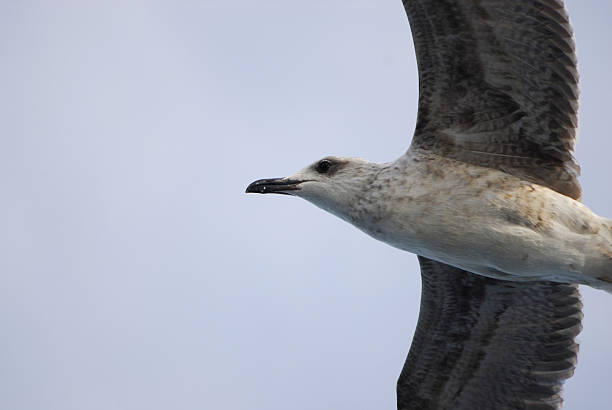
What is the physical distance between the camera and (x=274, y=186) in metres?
9.33

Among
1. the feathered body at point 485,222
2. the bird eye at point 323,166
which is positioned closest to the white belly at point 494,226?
the feathered body at point 485,222

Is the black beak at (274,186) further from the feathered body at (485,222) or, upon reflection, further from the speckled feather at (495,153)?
the speckled feather at (495,153)

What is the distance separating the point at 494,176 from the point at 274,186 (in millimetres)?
2370

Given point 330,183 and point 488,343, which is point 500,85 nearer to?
point 330,183

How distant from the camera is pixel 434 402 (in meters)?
10.3

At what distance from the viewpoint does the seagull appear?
8.33m

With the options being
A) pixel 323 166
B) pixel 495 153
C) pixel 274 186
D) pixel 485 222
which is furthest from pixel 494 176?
pixel 274 186

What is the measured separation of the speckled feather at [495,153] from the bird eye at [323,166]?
1003 millimetres

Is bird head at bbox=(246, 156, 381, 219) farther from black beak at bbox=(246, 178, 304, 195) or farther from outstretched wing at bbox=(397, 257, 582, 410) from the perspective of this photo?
outstretched wing at bbox=(397, 257, 582, 410)

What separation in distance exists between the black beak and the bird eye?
270 mm

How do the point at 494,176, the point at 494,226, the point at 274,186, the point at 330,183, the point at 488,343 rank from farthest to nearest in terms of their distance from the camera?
the point at 488,343 < the point at 274,186 < the point at 330,183 < the point at 494,176 < the point at 494,226

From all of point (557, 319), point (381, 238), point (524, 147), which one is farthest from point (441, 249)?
point (557, 319)

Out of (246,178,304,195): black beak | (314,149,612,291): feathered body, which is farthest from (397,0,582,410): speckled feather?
(246,178,304,195): black beak

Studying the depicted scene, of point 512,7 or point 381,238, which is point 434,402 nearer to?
point 381,238
